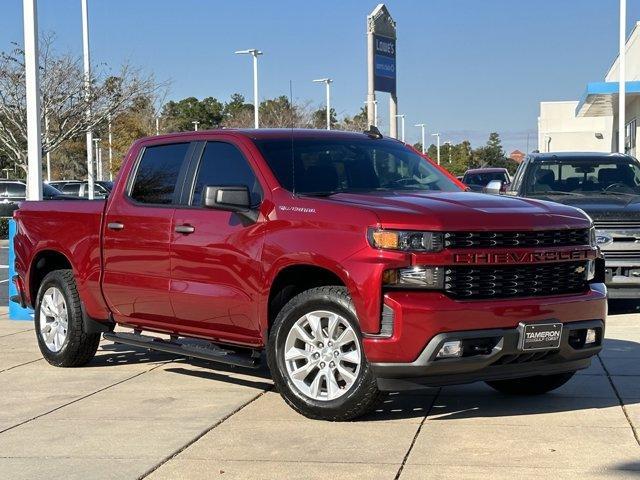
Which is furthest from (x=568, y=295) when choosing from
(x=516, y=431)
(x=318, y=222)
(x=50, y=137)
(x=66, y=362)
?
(x=50, y=137)

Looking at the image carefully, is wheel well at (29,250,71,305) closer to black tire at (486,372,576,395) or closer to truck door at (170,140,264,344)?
truck door at (170,140,264,344)

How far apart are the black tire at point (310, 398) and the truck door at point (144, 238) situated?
1303 mm

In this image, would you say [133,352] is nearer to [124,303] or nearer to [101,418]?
[124,303]

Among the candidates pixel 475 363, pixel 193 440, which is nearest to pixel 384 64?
Answer: pixel 475 363

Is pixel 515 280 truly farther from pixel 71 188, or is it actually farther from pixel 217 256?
pixel 71 188

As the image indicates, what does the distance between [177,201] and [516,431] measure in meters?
3.07

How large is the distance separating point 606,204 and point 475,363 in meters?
6.53

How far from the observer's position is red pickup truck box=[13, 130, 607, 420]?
6.43 meters

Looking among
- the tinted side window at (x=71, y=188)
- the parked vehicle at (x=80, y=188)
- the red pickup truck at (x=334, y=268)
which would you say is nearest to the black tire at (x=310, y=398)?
the red pickup truck at (x=334, y=268)

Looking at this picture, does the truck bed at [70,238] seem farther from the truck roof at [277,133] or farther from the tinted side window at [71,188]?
the tinted side window at [71,188]

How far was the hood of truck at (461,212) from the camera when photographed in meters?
6.47

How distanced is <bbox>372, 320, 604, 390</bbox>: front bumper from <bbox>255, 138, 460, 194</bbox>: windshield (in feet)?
5.05

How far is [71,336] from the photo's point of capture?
29.8 feet

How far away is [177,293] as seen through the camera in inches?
311
